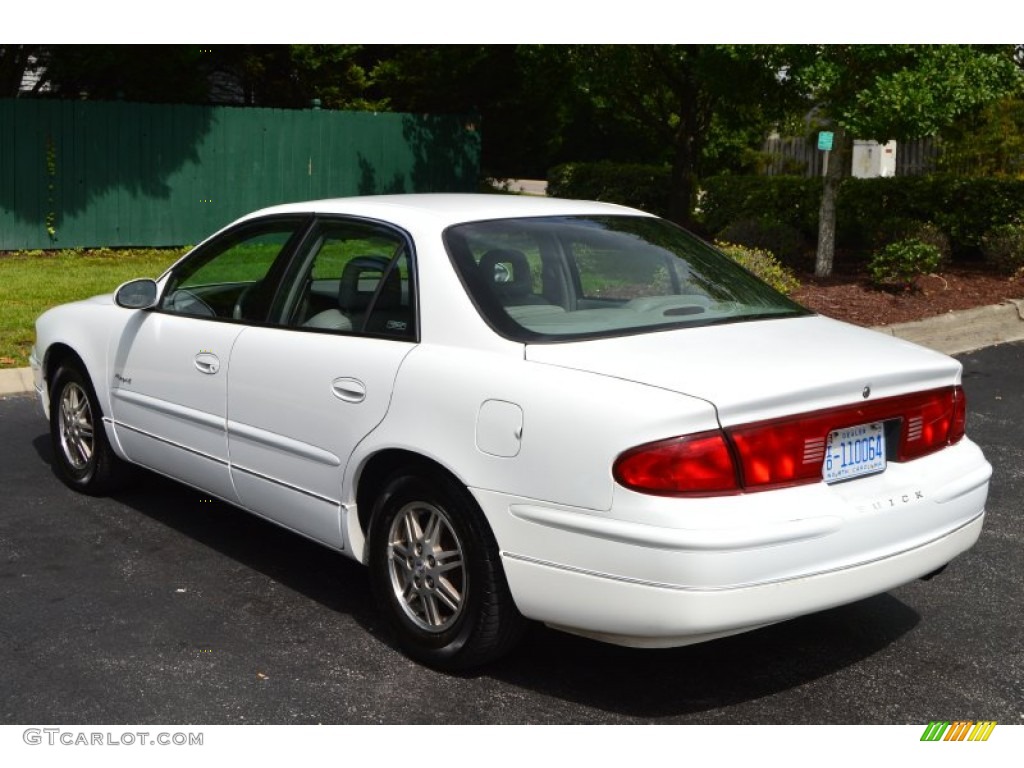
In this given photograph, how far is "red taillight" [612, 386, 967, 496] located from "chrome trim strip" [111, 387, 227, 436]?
2243 mm

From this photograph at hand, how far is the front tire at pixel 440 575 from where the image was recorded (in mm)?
4402

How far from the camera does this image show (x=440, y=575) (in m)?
4.61

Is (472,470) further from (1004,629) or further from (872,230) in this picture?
(872,230)

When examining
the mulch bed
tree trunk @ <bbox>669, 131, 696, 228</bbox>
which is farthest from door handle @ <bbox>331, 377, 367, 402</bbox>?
tree trunk @ <bbox>669, 131, 696, 228</bbox>

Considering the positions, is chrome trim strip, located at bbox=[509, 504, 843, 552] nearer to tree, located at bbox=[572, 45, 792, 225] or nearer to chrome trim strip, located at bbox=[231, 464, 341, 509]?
chrome trim strip, located at bbox=[231, 464, 341, 509]

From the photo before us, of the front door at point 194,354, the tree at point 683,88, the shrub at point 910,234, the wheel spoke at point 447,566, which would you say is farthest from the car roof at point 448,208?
the shrub at point 910,234

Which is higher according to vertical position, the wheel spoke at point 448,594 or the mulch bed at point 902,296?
the wheel spoke at point 448,594

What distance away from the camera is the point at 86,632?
Answer: 16.5 ft

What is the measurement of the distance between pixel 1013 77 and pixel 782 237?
3.25m

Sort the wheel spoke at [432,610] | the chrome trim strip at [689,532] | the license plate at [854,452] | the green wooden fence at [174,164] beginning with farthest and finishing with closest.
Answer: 1. the green wooden fence at [174,164]
2. the wheel spoke at [432,610]
3. the license plate at [854,452]
4. the chrome trim strip at [689,532]

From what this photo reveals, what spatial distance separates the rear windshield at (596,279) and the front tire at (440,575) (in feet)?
2.03

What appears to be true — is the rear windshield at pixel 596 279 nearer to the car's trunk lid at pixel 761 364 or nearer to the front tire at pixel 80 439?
the car's trunk lid at pixel 761 364
